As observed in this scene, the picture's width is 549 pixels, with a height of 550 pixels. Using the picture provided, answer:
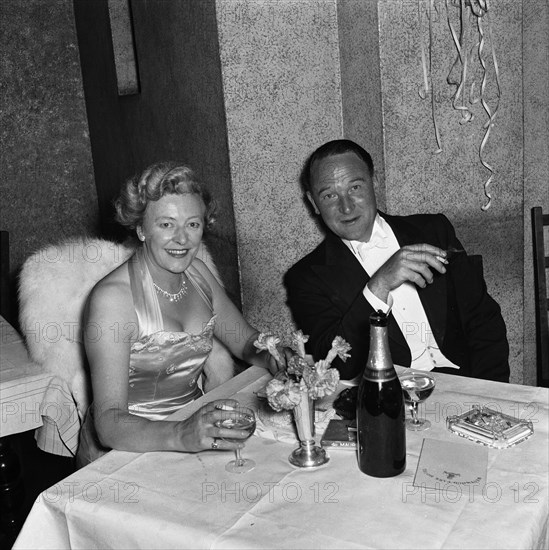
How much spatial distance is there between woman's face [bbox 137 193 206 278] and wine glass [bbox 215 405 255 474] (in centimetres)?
75

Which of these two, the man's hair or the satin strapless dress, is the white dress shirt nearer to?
the man's hair

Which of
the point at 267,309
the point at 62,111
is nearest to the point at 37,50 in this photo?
the point at 62,111

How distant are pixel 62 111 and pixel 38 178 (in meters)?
0.51

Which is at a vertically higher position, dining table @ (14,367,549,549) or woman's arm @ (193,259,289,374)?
woman's arm @ (193,259,289,374)

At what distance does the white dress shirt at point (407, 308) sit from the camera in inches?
100

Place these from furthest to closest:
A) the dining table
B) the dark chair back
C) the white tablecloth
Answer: the dark chair back → the white tablecloth → the dining table

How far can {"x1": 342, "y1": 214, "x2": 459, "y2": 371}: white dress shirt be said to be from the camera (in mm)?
2549

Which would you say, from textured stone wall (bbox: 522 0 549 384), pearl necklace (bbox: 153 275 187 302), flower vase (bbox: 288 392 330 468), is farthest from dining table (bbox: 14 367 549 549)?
textured stone wall (bbox: 522 0 549 384)

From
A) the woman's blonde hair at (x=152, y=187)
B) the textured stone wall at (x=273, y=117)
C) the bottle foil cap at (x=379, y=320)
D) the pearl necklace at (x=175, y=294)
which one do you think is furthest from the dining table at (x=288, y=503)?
the textured stone wall at (x=273, y=117)

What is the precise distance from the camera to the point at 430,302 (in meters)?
2.55

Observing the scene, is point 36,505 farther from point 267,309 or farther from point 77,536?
point 267,309

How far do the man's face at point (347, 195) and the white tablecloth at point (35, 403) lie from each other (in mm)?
1162

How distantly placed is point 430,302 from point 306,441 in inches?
45.1

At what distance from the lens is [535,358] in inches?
129
